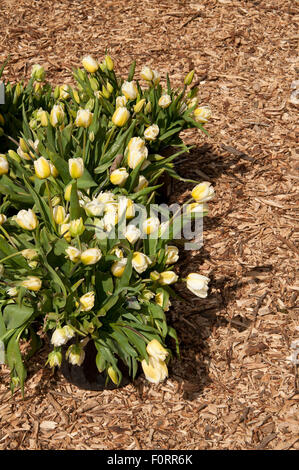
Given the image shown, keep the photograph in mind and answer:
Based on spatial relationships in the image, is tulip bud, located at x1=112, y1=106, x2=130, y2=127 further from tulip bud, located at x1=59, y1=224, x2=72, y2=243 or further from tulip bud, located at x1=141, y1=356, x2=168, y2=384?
tulip bud, located at x1=141, y1=356, x2=168, y2=384

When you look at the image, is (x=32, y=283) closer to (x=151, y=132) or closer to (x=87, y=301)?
(x=87, y=301)

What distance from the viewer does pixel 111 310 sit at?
2334mm

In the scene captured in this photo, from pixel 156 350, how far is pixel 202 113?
5.06 feet

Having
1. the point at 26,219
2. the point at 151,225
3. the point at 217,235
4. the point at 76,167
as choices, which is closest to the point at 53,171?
the point at 76,167

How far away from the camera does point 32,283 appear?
6.95 feet

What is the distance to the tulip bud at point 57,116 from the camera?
2645 mm

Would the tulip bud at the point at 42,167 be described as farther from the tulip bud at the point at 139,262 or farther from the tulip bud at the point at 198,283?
the tulip bud at the point at 198,283

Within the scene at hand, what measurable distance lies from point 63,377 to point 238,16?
3616 millimetres

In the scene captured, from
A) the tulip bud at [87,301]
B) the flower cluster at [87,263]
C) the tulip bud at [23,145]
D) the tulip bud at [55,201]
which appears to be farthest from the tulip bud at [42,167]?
the tulip bud at [87,301]

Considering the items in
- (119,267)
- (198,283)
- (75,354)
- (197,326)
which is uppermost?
(119,267)

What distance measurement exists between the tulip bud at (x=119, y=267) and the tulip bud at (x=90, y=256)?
156mm

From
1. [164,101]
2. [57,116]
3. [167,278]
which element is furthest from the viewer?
[164,101]
